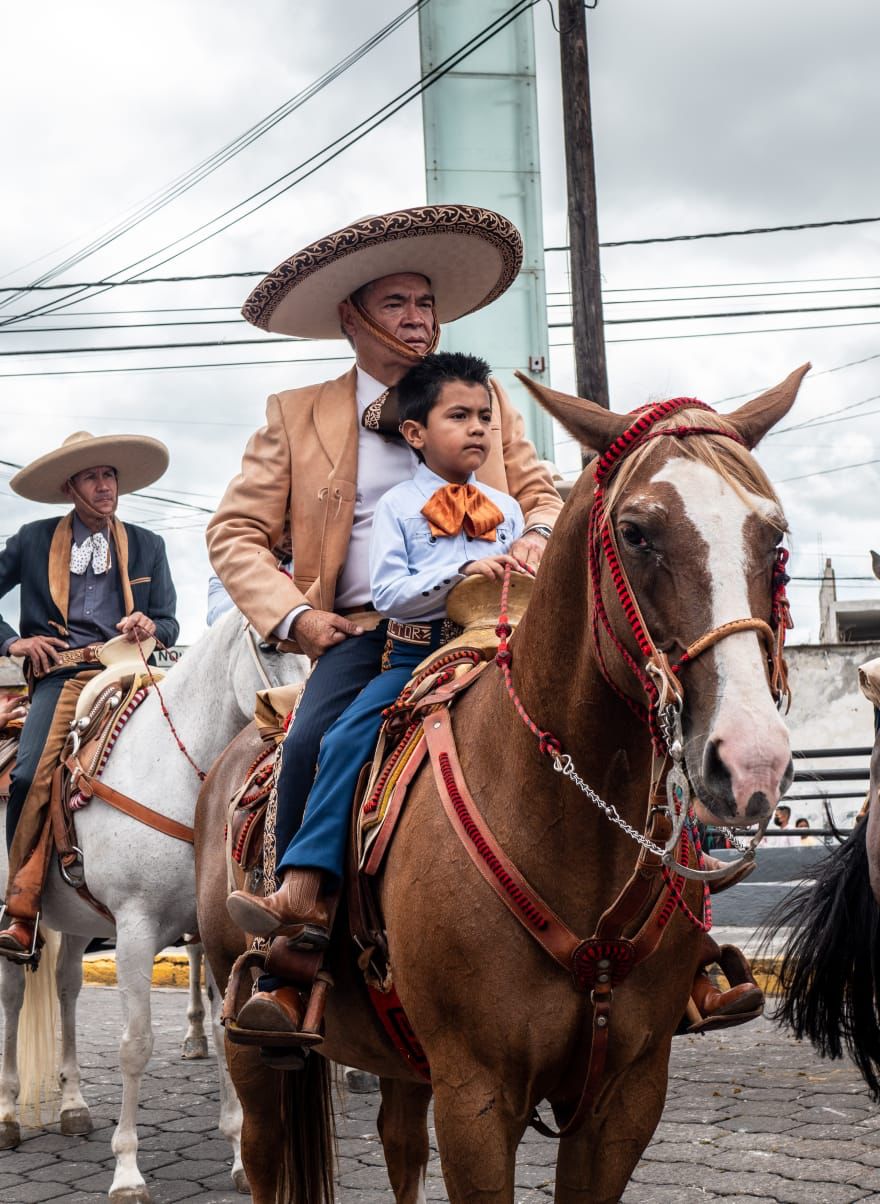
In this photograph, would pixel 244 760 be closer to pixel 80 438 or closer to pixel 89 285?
pixel 80 438

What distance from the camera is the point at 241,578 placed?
13.4ft

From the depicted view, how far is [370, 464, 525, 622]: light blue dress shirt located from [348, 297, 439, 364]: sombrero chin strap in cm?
52

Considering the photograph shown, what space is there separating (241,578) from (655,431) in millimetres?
1784

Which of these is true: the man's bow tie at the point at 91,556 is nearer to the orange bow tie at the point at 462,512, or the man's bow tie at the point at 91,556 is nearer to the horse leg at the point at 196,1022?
the horse leg at the point at 196,1022

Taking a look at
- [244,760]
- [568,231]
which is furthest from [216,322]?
[244,760]

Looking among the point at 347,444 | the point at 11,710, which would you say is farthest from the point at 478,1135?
the point at 11,710

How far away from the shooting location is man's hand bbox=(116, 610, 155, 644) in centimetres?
686

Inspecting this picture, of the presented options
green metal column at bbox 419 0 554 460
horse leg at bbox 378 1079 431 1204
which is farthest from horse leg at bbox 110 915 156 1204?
green metal column at bbox 419 0 554 460

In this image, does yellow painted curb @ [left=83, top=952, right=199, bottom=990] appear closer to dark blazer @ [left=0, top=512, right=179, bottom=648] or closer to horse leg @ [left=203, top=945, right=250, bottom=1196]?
dark blazer @ [left=0, top=512, right=179, bottom=648]

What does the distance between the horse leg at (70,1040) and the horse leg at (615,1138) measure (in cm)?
425

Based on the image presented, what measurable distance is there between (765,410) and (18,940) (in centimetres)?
481

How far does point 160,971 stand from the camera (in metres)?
11.2

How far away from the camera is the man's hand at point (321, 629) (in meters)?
3.88

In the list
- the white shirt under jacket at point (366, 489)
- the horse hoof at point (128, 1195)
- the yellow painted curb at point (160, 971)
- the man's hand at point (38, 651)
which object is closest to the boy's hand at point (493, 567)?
the white shirt under jacket at point (366, 489)
